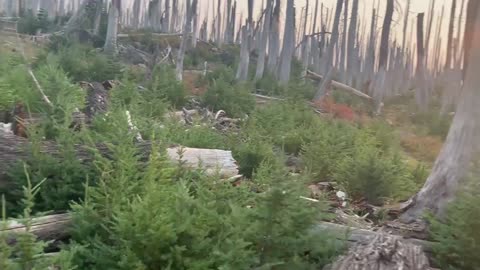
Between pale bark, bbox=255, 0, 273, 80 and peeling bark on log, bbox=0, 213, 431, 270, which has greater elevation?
pale bark, bbox=255, 0, 273, 80

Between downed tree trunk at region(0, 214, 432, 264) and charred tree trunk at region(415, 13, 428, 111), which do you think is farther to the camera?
charred tree trunk at region(415, 13, 428, 111)

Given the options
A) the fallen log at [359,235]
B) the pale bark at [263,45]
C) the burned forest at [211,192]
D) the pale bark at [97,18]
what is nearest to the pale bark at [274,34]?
the pale bark at [263,45]

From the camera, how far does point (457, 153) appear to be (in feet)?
20.1

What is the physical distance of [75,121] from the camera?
278 inches

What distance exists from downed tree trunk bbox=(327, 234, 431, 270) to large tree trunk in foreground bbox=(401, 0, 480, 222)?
1861 millimetres

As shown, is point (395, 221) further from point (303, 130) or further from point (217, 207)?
point (303, 130)

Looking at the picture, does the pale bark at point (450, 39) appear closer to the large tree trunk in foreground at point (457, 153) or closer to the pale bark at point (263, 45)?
the pale bark at point (263, 45)

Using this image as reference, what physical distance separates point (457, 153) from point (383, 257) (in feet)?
8.52

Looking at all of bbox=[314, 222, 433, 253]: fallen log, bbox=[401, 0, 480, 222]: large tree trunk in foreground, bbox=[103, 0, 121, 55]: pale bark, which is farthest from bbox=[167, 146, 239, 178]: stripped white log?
bbox=[103, 0, 121, 55]: pale bark

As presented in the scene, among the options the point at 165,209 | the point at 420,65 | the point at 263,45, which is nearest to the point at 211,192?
the point at 165,209

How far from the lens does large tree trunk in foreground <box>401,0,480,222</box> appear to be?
19.7 feet

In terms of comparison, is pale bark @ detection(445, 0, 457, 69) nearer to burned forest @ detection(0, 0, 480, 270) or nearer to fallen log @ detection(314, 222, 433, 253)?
burned forest @ detection(0, 0, 480, 270)

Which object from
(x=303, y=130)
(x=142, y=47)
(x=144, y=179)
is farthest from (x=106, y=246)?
(x=142, y=47)

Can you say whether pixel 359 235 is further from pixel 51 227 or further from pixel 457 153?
pixel 51 227
